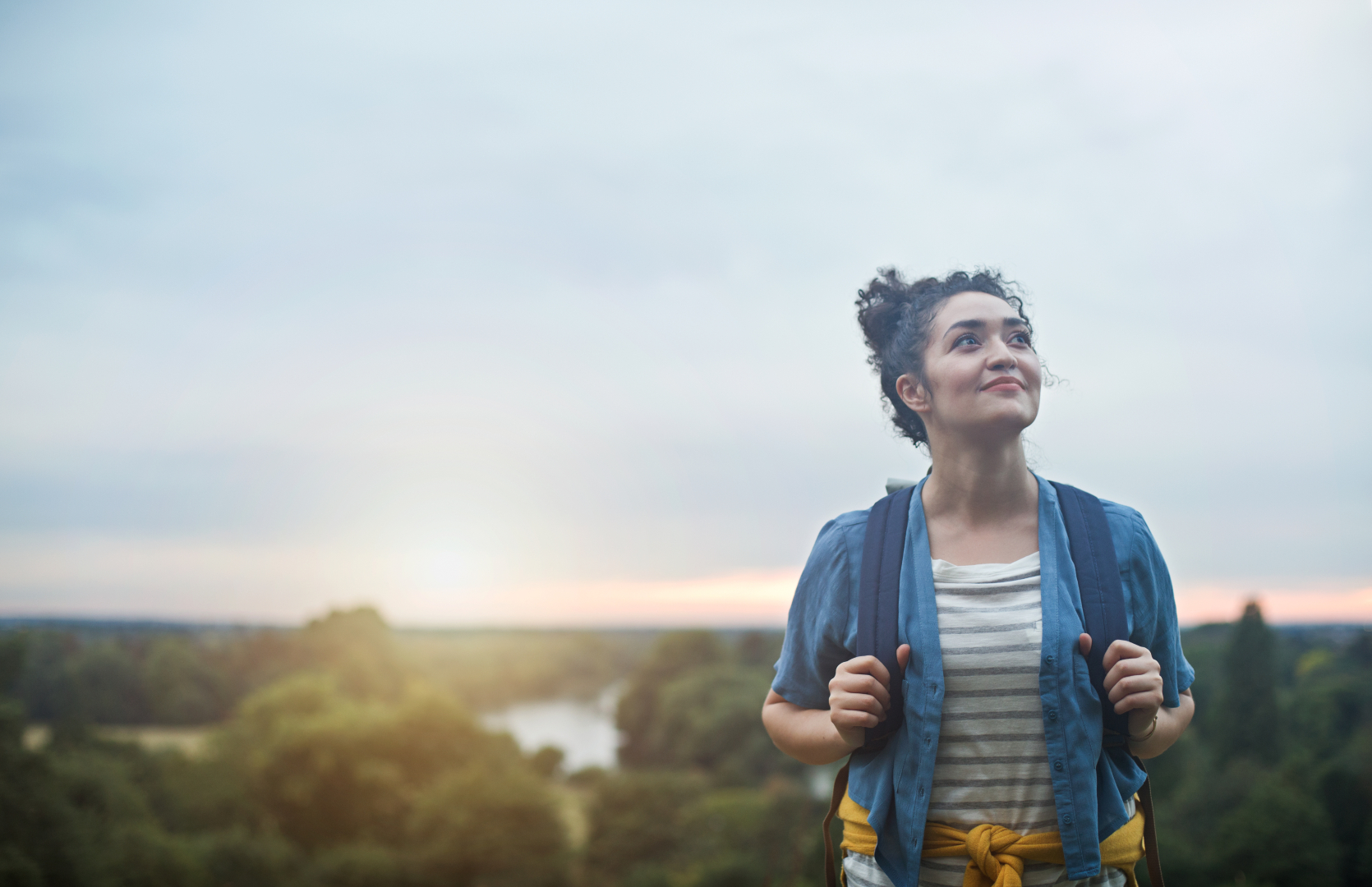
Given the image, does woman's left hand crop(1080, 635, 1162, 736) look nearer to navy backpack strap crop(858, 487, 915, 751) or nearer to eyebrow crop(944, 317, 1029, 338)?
navy backpack strap crop(858, 487, 915, 751)

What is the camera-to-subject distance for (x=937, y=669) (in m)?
2.09

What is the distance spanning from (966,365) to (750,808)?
146 ft

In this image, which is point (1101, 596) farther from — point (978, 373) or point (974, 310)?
point (974, 310)

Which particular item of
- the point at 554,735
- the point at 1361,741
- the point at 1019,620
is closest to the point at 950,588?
the point at 1019,620

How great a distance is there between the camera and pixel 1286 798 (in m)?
25.8

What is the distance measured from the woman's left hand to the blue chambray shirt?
57 mm

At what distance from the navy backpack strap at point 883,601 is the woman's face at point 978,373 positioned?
304 millimetres

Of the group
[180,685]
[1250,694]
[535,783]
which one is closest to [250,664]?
[180,685]

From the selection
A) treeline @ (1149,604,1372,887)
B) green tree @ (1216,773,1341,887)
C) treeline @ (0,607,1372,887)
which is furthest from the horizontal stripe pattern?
green tree @ (1216,773,1341,887)

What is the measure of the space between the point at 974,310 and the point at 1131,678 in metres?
0.97

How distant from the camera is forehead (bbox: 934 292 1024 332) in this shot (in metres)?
2.35

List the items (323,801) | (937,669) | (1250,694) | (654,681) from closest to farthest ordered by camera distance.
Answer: (937,669) < (1250,694) < (323,801) < (654,681)

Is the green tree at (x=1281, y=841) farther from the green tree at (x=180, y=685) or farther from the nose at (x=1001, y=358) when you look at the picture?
the green tree at (x=180, y=685)

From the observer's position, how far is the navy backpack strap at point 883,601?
2.14m
